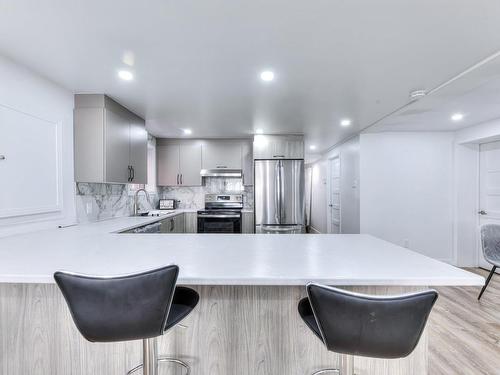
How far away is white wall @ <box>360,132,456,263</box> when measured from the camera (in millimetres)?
4391

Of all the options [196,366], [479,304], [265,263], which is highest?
[265,263]

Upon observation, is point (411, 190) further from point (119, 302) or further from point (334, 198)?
point (119, 302)

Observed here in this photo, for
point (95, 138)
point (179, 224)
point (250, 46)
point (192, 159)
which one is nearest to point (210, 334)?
point (250, 46)

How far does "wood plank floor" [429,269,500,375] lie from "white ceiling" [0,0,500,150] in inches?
89.0

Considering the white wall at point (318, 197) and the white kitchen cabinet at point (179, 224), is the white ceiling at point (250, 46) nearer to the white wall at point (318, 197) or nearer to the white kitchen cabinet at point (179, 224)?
the white kitchen cabinet at point (179, 224)

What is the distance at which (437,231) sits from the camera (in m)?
4.41

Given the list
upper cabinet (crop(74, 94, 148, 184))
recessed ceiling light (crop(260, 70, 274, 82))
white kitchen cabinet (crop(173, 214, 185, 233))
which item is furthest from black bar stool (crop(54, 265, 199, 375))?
white kitchen cabinet (crop(173, 214, 185, 233))

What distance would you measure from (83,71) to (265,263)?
215 centimetres

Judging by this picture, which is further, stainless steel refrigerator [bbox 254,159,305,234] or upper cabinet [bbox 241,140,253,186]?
upper cabinet [bbox 241,140,253,186]

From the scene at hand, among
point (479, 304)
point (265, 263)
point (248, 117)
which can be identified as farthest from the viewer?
point (248, 117)

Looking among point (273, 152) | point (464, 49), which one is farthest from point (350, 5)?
point (273, 152)

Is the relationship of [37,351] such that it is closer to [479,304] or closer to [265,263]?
[265,263]

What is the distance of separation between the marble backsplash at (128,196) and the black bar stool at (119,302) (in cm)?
212

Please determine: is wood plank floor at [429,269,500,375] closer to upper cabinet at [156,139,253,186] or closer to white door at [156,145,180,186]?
upper cabinet at [156,139,253,186]
